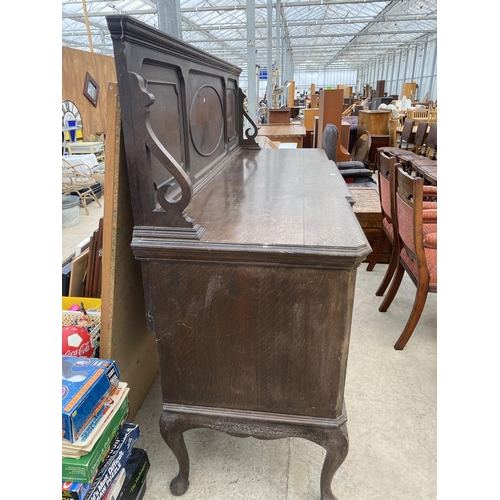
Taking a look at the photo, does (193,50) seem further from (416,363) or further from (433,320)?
(433,320)

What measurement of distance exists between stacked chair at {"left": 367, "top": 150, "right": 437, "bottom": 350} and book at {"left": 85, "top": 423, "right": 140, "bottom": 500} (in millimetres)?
1601

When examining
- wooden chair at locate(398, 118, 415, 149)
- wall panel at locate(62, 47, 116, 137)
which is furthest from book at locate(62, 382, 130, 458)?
wooden chair at locate(398, 118, 415, 149)

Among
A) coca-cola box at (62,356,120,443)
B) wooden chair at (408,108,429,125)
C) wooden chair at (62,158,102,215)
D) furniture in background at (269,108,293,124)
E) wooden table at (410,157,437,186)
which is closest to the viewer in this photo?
coca-cola box at (62,356,120,443)

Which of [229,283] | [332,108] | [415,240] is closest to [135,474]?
[229,283]

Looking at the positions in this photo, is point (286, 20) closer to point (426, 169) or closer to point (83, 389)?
point (426, 169)

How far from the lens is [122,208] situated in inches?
52.1

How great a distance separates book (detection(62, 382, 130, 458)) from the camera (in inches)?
42.6

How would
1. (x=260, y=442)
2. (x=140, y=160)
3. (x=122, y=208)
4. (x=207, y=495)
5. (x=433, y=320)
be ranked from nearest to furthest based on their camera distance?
1. (x=140, y=160)
2. (x=122, y=208)
3. (x=207, y=495)
4. (x=260, y=442)
5. (x=433, y=320)

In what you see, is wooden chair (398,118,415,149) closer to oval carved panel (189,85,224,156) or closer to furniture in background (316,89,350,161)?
furniture in background (316,89,350,161)

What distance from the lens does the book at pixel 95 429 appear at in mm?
1083

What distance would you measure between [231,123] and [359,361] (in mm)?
1741

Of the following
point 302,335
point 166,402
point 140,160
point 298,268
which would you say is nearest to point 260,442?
point 166,402

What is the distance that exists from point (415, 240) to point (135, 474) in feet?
5.51

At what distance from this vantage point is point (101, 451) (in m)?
1.17
